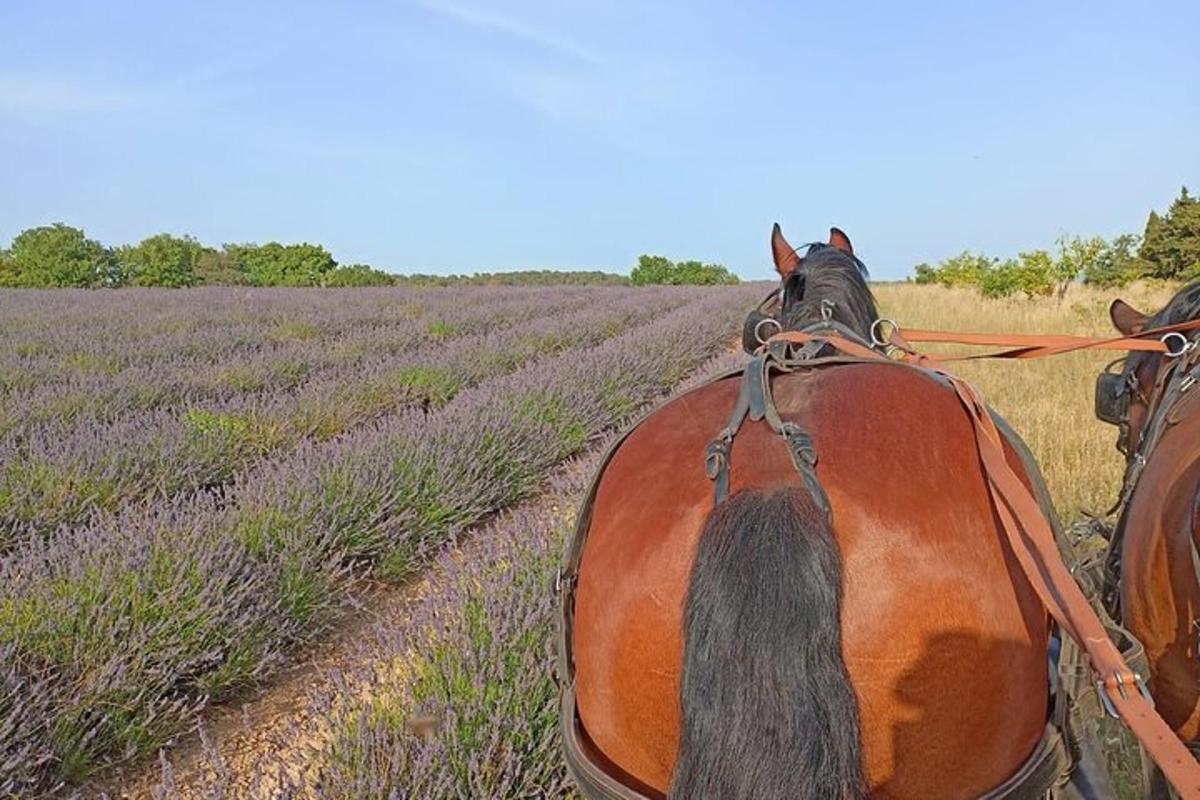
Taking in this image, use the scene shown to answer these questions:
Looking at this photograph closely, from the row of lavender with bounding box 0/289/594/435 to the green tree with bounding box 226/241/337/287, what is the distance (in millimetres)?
23621

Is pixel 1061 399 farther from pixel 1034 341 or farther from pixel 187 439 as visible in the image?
pixel 187 439

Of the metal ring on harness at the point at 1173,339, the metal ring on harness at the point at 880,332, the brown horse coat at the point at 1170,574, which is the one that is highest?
the metal ring on harness at the point at 880,332

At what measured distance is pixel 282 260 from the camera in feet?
120

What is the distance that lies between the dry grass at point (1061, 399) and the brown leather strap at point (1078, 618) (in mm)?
3488

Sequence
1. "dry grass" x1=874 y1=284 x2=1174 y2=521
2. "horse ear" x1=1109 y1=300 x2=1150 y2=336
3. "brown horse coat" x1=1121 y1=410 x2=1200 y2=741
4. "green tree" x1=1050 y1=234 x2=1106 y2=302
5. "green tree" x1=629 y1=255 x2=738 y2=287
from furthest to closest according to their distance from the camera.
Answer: "green tree" x1=629 y1=255 x2=738 y2=287
"green tree" x1=1050 y1=234 x2=1106 y2=302
"dry grass" x1=874 y1=284 x2=1174 y2=521
"horse ear" x1=1109 y1=300 x2=1150 y2=336
"brown horse coat" x1=1121 y1=410 x2=1200 y2=741

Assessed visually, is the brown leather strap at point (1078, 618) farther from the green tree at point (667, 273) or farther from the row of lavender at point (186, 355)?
the green tree at point (667, 273)

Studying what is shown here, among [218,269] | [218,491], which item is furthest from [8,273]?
[218,491]

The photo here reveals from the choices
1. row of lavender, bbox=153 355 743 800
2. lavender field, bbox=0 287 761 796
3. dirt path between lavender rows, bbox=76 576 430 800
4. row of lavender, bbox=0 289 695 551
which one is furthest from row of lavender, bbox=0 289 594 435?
row of lavender, bbox=153 355 743 800

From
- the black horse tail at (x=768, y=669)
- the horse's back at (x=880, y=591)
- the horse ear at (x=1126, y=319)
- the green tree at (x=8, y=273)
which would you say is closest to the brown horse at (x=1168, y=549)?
the horse's back at (x=880, y=591)

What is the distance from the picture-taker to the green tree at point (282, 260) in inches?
1378

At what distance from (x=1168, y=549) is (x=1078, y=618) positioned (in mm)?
630

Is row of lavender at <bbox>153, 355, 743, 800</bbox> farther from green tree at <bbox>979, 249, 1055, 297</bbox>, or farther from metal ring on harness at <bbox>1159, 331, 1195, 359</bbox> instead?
green tree at <bbox>979, 249, 1055, 297</bbox>

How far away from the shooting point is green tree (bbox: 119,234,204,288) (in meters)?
32.2

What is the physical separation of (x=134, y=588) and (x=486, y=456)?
90.8 inches
